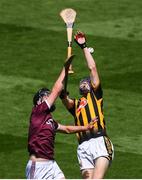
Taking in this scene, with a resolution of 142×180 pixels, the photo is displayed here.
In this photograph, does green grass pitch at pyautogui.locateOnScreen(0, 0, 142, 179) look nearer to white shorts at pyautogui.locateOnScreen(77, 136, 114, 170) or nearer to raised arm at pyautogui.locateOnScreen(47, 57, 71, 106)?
white shorts at pyautogui.locateOnScreen(77, 136, 114, 170)

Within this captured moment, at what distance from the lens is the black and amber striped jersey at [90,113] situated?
17.0 m

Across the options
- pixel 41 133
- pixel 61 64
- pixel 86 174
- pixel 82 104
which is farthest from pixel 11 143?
pixel 61 64

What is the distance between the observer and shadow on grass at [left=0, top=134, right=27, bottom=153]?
66.0 ft

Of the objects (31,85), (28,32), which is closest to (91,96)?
(31,85)

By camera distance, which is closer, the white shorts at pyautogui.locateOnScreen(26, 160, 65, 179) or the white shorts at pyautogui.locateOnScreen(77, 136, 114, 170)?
the white shorts at pyautogui.locateOnScreen(26, 160, 65, 179)

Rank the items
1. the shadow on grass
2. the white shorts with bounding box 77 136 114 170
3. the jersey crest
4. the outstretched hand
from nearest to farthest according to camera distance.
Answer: the outstretched hand → the white shorts with bounding box 77 136 114 170 → the jersey crest → the shadow on grass

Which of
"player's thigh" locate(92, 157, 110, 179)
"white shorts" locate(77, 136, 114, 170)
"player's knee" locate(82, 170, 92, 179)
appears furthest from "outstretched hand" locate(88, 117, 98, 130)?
"player's knee" locate(82, 170, 92, 179)

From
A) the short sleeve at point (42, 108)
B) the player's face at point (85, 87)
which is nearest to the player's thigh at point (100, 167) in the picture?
the player's face at point (85, 87)

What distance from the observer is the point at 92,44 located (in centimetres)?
2645

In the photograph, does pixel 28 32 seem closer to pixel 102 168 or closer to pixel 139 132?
pixel 139 132

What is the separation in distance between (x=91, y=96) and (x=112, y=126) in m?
4.43

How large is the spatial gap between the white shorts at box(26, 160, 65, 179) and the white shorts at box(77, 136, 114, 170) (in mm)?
1311

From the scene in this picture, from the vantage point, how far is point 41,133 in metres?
15.7

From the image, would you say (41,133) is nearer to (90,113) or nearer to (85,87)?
(90,113)
